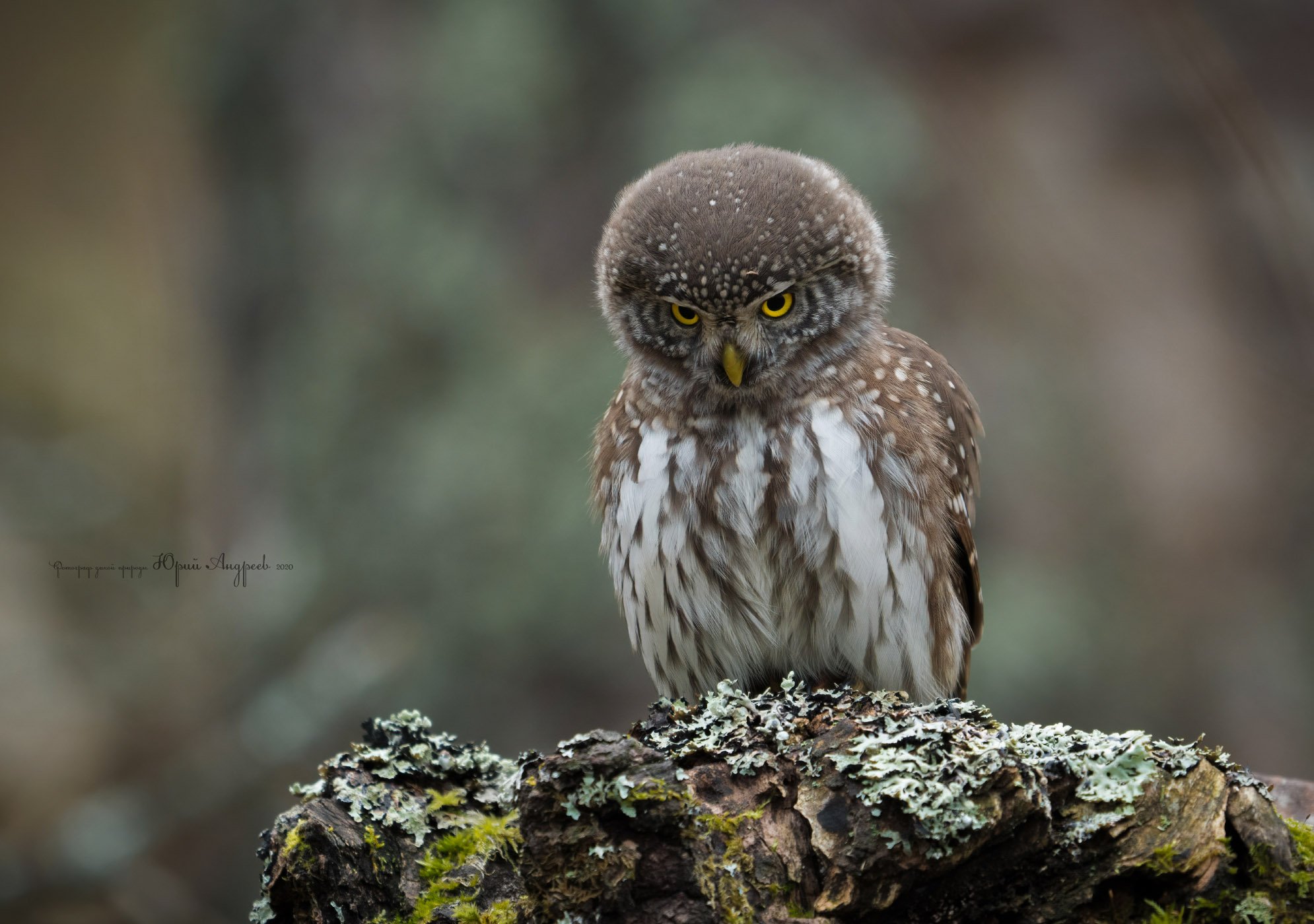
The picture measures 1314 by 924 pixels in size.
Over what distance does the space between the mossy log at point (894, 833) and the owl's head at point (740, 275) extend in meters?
1.12

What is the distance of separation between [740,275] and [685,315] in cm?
24

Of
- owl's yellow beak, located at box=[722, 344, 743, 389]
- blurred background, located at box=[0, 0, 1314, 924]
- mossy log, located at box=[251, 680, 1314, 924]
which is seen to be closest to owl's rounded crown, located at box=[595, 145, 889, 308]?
owl's yellow beak, located at box=[722, 344, 743, 389]

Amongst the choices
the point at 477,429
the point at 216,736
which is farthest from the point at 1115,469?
the point at 216,736

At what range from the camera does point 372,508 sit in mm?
6398

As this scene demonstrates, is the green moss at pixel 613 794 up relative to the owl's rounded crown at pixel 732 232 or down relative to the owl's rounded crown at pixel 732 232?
down

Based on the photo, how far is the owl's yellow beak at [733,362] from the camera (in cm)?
284

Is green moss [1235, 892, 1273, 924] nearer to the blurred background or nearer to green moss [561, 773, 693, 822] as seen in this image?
green moss [561, 773, 693, 822]

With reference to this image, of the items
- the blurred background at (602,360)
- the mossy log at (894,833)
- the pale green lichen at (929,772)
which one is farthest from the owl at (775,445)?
the blurred background at (602,360)

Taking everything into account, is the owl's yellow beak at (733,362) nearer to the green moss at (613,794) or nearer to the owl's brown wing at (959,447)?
the owl's brown wing at (959,447)

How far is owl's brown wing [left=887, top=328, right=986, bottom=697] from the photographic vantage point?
3.14 metres

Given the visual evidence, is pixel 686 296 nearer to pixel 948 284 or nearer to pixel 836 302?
pixel 836 302

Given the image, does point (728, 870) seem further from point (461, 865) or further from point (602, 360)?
point (602, 360)

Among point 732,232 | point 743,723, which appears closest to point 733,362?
point 732,232

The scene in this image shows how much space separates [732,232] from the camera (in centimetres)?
275
